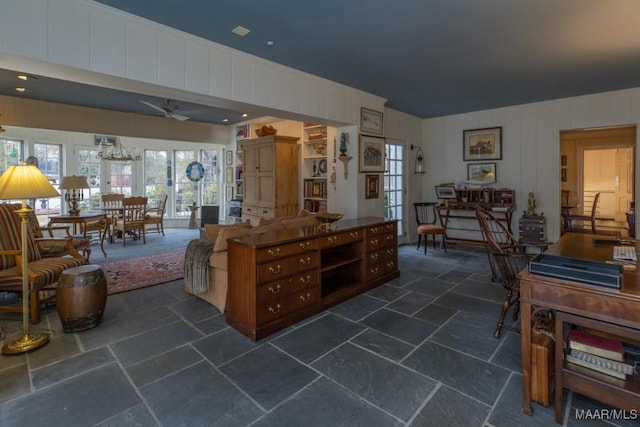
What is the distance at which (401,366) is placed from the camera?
2361 millimetres

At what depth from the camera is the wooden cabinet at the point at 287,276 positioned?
2756 mm

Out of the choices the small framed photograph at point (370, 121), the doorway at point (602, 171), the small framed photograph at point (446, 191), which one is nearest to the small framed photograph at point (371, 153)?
the small framed photograph at point (370, 121)

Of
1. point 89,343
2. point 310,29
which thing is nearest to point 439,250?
point 310,29

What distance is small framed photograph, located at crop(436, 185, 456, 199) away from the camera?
20.9ft

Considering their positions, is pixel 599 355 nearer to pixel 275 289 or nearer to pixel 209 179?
pixel 275 289

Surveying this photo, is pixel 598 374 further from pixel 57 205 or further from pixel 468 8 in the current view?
pixel 57 205

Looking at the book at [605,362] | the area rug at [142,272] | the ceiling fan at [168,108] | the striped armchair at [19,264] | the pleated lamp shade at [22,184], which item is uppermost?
the ceiling fan at [168,108]

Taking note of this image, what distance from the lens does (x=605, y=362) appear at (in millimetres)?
1759

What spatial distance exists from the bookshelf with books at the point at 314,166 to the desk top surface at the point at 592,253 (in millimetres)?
3752

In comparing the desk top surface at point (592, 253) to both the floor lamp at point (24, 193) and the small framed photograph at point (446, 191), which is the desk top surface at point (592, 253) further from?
the floor lamp at point (24, 193)

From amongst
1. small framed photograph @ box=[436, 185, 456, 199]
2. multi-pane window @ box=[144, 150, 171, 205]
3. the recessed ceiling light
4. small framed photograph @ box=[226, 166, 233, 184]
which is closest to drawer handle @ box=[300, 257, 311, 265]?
the recessed ceiling light

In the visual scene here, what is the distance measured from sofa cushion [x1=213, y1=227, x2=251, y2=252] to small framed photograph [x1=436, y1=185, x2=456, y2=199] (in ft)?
14.8

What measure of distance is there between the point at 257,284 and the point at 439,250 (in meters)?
4.55

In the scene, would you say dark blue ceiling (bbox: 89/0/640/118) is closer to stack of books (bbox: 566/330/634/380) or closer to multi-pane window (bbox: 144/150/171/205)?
stack of books (bbox: 566/330/634/380)
